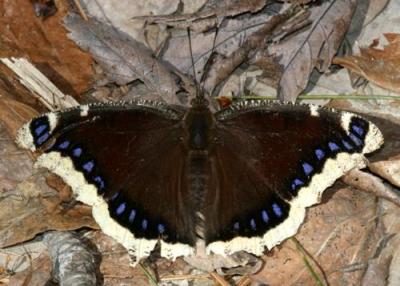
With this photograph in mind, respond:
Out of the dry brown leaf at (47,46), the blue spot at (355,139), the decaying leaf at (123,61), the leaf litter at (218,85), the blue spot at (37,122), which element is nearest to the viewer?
the blue spot at (355,139)

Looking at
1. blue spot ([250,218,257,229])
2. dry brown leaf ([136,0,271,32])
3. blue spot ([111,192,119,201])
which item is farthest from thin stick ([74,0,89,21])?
blue spot ([250,218,257,229])

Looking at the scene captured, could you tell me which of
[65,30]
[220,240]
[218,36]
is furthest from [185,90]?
[220,240]

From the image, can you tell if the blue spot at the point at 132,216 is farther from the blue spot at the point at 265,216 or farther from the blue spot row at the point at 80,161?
the blue spot at the point at 265,216

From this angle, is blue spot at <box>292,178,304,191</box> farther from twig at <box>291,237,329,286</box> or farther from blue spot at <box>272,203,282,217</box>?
twig at <box>291,237,329,286</box>

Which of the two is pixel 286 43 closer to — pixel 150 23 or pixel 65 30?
pixel 150 23

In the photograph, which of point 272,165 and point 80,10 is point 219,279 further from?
point 80,10

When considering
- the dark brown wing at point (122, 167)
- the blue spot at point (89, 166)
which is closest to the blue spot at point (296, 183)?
the dark brown wing at point (122, 167)

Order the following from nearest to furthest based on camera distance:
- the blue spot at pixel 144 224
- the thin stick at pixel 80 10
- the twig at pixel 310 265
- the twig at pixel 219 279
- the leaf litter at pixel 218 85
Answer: the blue spot at pixel 144 224
the twig at pixel 310 265
the leaf litter at pixel 218 85
the twig at pixel 219 279
the thin stick at pixel 80 10
